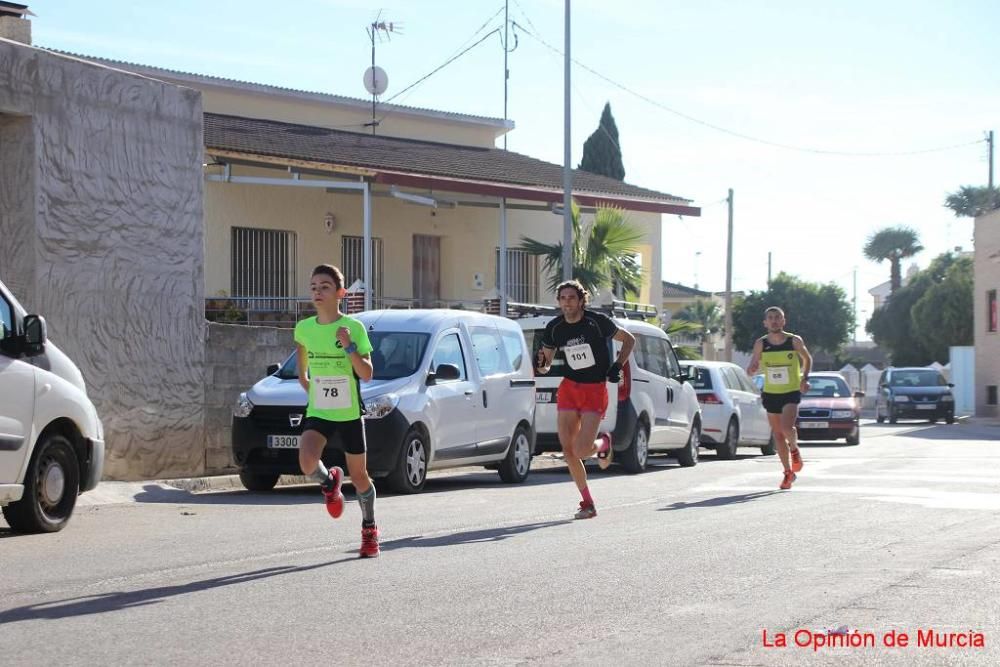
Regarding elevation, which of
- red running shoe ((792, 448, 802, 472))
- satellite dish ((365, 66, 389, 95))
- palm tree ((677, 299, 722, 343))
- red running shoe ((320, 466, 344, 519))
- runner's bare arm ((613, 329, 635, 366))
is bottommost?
red running shoe ((792, 448, 802, 472))

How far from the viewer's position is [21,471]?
32.4 ft

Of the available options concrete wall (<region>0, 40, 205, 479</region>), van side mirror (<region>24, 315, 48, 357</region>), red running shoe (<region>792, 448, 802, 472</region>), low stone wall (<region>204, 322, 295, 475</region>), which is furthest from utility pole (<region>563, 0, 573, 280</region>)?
van side mirror (<region>24, 315, 48, 357</region>)

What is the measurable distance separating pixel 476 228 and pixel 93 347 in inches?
663

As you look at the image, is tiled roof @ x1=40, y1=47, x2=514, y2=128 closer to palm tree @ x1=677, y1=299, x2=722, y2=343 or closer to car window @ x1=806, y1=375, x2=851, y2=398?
car window @ x1=806, y1=375, x2=851, y2=398

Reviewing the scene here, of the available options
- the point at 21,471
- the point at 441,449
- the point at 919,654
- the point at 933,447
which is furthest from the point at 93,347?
the point at 933,447

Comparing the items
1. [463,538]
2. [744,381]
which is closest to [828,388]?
[744,381]

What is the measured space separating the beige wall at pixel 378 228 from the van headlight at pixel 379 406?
12648 mm

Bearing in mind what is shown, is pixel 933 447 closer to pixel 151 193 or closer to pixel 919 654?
pixel 151 193

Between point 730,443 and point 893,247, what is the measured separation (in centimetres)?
6019

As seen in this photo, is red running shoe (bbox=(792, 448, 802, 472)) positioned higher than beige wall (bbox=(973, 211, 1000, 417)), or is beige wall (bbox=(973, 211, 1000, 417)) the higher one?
beige wall (bbox=(973, 211, 1000, 417))

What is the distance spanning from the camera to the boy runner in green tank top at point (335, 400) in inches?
345

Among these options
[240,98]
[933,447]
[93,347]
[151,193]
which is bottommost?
[933,447]

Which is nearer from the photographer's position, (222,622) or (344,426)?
(222,622)

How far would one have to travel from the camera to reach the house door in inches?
1190
